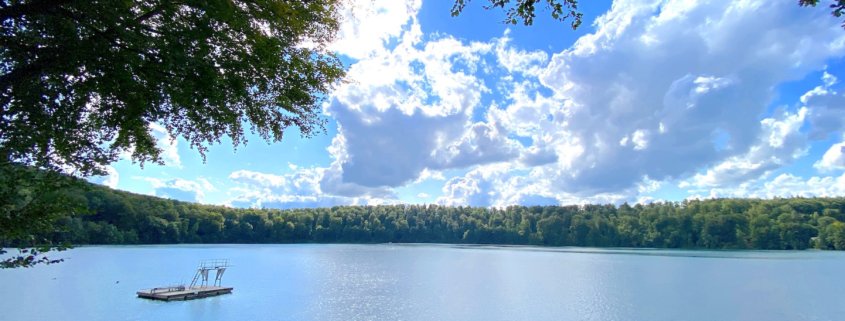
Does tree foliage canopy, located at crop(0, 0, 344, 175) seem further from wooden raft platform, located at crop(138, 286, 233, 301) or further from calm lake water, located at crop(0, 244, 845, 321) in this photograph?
wooden raft platform, located at crop(138, 286, 233, 301)

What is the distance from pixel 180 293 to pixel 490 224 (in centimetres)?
13040

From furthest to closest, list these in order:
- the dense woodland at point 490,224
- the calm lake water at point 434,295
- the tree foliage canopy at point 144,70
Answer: the dense woodland at point 490,224 → the calm lake water at point 434,295 → the tree foliage canopy at point 144,70

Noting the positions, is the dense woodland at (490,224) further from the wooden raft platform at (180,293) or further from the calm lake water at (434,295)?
the wooden raft platform at (180,293)

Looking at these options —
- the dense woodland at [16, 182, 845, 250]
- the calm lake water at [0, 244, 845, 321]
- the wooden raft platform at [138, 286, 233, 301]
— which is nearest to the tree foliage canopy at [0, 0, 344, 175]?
the calm lake water at [0, 244, 845, 321]

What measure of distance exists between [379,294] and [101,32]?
32201 mm

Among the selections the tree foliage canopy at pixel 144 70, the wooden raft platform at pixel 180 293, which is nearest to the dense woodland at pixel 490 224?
the wooden raft platform at pixel 180 293

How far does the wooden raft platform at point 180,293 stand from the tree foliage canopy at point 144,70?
1142 inches

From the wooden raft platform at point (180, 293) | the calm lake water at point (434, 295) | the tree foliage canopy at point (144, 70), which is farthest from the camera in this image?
the wooden raft platform at point (180, 293)

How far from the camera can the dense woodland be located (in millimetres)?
108312

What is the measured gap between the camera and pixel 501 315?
95.3ft

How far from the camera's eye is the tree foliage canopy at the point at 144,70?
646 cm

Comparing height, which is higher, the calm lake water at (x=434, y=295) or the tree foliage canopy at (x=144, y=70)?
the tree foliage canopy at (x=144, y=70)

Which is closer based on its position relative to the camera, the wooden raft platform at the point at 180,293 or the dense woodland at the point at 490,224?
the wooden raft platform at the point at 180,293

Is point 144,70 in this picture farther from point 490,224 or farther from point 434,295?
point 490,224
